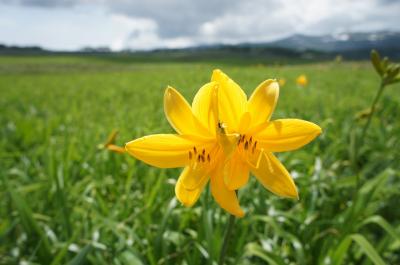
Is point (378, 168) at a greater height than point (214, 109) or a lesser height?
lesser

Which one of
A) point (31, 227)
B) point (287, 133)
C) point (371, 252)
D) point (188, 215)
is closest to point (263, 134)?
point (287, 133)

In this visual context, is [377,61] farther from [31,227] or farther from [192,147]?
[31,227]

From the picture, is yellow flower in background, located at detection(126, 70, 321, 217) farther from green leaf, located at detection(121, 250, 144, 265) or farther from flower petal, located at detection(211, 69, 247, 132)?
green leaf, located at detection(121, 250, 144, 265)

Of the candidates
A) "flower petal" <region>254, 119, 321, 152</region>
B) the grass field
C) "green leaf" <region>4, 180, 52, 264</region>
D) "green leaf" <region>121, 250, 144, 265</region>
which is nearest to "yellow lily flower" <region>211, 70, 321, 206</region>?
"flower petal" <region>254, 119, 321, 152</region>

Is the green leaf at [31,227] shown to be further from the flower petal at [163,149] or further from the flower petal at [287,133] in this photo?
the flower petal at [287,133]

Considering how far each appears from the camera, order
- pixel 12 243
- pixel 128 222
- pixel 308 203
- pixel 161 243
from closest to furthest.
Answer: pixel 161 243, pixel 12 243, pixel 128 222, pixel 308 203

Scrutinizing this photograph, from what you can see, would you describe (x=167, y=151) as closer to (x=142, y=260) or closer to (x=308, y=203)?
(x=142, y=260)

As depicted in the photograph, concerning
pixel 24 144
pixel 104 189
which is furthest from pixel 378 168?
pixel 24 144
